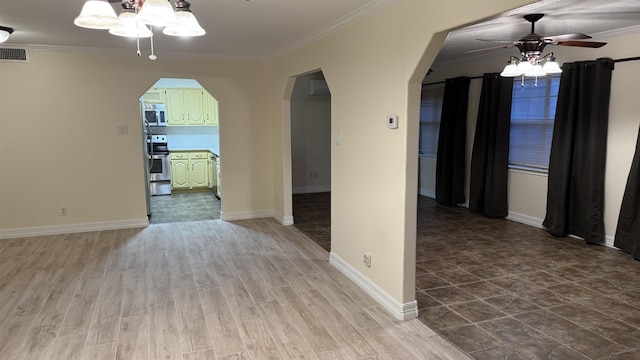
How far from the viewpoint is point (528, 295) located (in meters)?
3.52

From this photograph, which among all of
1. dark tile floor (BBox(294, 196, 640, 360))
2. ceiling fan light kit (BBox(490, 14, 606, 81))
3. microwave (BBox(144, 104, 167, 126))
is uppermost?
ceiling fan light kit (BBox(490, 14, 606, 81))

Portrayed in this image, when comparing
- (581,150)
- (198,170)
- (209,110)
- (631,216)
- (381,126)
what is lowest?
(631,216)

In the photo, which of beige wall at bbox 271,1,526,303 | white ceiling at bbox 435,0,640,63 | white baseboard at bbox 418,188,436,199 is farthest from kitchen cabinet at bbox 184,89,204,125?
white ceiling at bbox 435,0,640,63

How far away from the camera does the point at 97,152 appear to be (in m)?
5.46

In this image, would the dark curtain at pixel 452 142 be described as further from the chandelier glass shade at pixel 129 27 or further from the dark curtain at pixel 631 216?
the chandelier glass shade at pixel 129 27

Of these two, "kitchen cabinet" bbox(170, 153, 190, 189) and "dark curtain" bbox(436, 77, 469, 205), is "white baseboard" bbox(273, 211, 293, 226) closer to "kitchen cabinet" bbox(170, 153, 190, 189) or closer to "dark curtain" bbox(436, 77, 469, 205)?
"dark curtain" bbox(436, 77, 469, 205)

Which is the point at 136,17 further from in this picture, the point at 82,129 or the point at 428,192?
the point at 428,192

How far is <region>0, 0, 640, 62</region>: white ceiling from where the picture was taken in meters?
3.25

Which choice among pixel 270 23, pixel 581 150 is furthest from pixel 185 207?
pixel 581 150

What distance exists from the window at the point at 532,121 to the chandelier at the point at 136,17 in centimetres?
466

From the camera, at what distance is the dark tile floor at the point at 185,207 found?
6.29 metres

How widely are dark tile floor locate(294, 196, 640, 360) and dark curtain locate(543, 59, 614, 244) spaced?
27 cm

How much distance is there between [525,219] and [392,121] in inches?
151

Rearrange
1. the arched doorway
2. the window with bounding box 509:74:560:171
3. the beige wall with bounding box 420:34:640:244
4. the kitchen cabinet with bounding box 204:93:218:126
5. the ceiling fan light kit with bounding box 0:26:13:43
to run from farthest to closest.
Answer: the kitchen cabinet with bounding box 204:93:218:126, the arched doorway, the window with bounding box 509:74:560:171, the beige wall with bounding box 420:34:640:244, the ceiling fan light kit with bounding box 0:26:13:43
